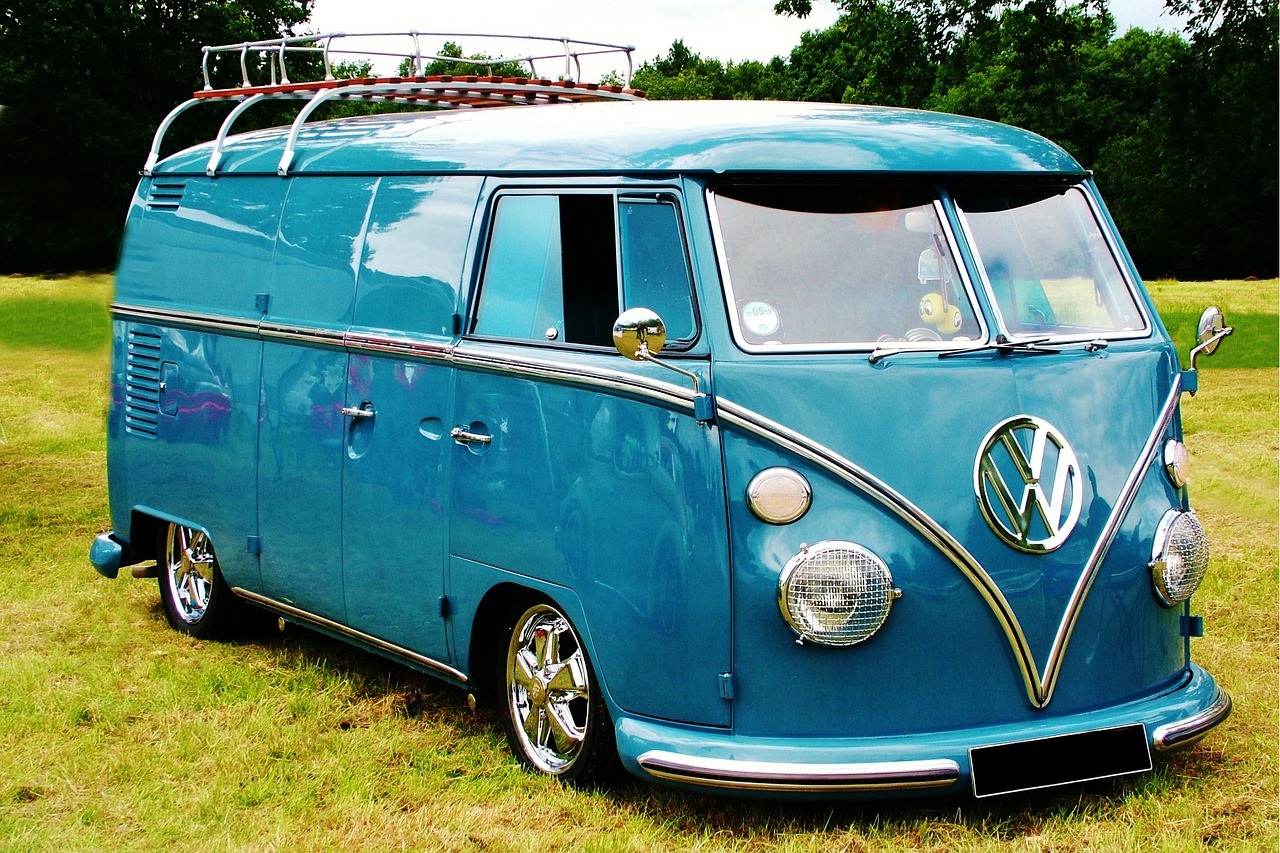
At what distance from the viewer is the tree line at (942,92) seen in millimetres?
21391

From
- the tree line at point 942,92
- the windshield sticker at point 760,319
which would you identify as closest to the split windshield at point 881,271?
the windshield sticker at point 760,319

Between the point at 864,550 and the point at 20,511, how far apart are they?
26.7 feet

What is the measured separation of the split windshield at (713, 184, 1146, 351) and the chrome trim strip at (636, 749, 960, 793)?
4.19 ft

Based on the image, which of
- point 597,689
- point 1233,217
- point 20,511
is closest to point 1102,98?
point 1233,217

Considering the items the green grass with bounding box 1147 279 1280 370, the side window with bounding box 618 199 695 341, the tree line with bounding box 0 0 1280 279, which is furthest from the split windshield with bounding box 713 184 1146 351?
the green grass with bounding box 1147 279 1280 370

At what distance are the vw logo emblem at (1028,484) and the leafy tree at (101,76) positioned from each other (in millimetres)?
27580

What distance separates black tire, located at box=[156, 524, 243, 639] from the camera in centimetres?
734

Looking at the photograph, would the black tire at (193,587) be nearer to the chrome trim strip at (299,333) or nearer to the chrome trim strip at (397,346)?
the chrome trim strip at (299,333)

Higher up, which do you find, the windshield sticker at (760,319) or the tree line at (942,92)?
the tree line at (942,92)

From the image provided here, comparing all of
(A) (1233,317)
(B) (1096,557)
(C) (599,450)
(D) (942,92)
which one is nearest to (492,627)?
(C) (599,450)

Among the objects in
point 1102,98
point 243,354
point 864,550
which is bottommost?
point 864,550

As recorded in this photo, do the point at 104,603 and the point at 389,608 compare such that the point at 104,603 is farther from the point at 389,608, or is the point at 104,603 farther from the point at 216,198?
the point at 389,608

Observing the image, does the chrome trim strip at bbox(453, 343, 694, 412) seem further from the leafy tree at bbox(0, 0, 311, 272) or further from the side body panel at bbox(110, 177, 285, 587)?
the leafy tree at bbox(0, 0, 311, 272)

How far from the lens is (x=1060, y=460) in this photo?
468cm
